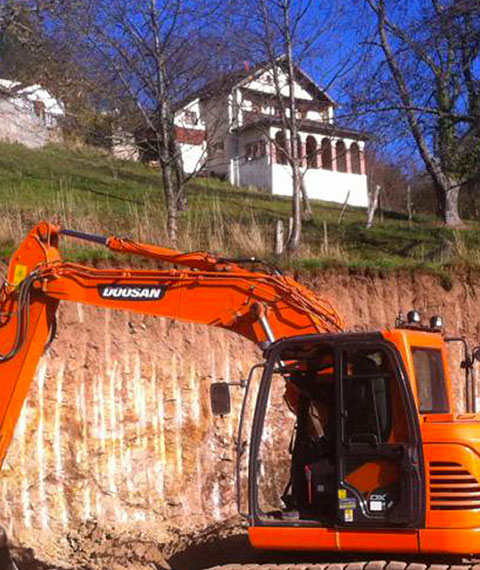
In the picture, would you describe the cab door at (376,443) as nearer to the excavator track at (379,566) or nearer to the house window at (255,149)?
the excavator track at (379,566)

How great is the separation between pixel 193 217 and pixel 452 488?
13.6 metres

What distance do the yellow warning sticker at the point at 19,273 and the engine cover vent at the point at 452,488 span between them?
411cm

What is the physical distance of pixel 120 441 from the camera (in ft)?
39.8

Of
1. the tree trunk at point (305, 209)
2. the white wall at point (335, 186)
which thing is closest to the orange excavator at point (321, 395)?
the tree trunk at point (305, 209)

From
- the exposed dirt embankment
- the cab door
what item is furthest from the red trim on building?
the cab door

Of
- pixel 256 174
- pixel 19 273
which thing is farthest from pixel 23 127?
pixel 19 273

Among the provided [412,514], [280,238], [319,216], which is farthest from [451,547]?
[319,216]

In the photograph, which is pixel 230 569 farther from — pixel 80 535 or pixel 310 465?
pixel 80 535

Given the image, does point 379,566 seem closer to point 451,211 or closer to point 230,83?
point 230,83

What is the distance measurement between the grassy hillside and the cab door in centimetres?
696

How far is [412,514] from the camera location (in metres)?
6.45

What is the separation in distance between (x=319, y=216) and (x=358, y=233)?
4984mm

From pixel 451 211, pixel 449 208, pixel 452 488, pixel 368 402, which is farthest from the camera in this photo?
pixel 451 211

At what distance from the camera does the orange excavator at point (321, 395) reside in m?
6.44
